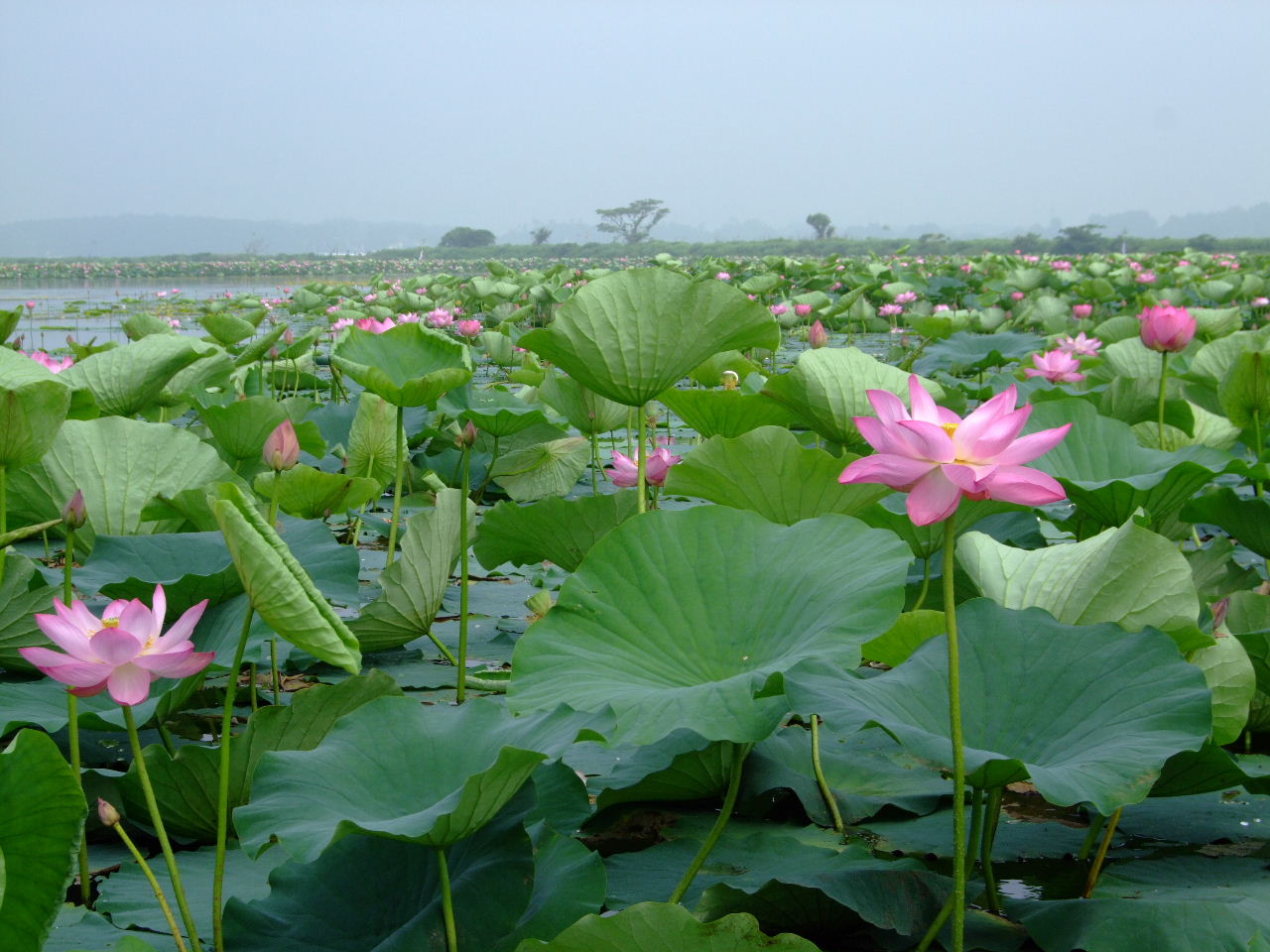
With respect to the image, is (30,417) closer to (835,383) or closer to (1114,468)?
(835,383)

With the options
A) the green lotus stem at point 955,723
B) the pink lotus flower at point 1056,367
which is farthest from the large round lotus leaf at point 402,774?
the pink lotus flower at point 1056,367

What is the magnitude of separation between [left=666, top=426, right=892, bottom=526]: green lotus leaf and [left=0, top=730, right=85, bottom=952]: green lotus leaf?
94cm

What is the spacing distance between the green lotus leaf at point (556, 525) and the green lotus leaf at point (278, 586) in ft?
2.90

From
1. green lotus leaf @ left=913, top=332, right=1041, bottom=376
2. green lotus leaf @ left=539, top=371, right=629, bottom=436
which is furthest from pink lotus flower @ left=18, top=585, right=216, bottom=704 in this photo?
green lotus leaf @ left=913, top=332, right=1041, bottom=376

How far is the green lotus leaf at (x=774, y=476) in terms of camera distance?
1.49 metres

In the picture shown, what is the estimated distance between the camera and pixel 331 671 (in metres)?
1.83

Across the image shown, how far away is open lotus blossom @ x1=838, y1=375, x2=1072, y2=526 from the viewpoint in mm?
788

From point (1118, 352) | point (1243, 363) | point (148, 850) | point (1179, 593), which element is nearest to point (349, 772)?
point (148, 850)

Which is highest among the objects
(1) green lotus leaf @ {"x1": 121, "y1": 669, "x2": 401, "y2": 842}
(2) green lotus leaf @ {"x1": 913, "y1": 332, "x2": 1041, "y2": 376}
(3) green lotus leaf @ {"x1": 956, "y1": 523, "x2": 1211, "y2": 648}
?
(2) green lotus leaf @ {"x1": 913, "y1": 332, "x2": 1041, "y2": 376}

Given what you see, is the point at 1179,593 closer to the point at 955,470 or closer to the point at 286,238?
the point at 955,470

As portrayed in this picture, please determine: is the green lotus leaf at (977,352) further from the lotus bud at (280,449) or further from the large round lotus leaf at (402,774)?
the large round lotus leaf at (402,774)

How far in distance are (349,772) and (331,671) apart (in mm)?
932

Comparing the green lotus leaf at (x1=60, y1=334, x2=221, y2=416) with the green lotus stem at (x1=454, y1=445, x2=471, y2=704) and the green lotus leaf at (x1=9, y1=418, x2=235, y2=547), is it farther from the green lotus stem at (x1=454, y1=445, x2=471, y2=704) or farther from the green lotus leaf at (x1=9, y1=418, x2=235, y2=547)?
the green lotus stem at (x1=454, y1=445, x2=471, y2=704)

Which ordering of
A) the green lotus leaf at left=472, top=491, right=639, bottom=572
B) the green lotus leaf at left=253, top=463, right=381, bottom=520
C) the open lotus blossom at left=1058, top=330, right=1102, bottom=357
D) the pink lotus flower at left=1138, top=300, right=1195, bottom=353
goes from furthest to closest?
the open lotus blossom at left=1058, top=330, right=1102, bottom=357
the pink lotus flower at left=1138, top=300, right=1195, bottom=353
the green lotus leaf at left=253, top=463, right=381, bottom=520
the green lotus leaf at left=472, top=491, right=639, bottom=572
